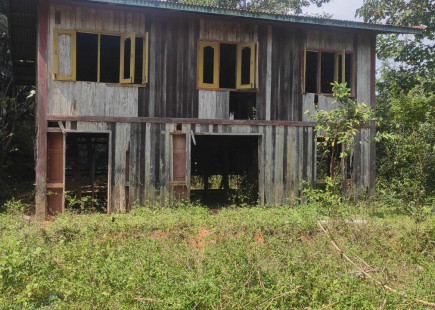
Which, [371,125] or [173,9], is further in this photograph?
[371,125]

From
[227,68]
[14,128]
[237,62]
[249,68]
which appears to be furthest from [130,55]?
[14,128]

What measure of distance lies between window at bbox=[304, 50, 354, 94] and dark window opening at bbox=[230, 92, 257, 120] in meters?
1.91

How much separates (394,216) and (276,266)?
244 inches

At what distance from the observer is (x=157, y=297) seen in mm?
5539

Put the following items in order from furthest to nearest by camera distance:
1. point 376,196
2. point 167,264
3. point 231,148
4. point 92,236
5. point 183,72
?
point 231,148
point 376,196
point 183,72
point 92,236
point 167,264

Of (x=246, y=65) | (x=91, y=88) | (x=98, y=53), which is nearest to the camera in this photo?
(x=98, y=53)

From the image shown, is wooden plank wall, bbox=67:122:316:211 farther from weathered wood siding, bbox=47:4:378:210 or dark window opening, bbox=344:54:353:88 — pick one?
dark window opening, bbox=344:54:353:88

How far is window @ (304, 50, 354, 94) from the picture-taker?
13.5 meters

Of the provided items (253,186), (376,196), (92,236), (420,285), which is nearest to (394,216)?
(376,196)

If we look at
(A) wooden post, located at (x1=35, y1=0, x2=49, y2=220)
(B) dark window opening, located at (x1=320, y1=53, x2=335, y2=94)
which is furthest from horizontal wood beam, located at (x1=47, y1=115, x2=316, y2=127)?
(B) dark window opening, located at (x1=320, y1=53, x2=335, y2=94)

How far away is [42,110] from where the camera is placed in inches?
443

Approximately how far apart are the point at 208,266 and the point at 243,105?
27.1ft

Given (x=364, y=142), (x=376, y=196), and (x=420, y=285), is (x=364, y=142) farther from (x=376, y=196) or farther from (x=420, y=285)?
(x=420, y=285)

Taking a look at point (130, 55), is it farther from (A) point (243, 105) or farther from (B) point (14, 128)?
(B) point (14, 128)
